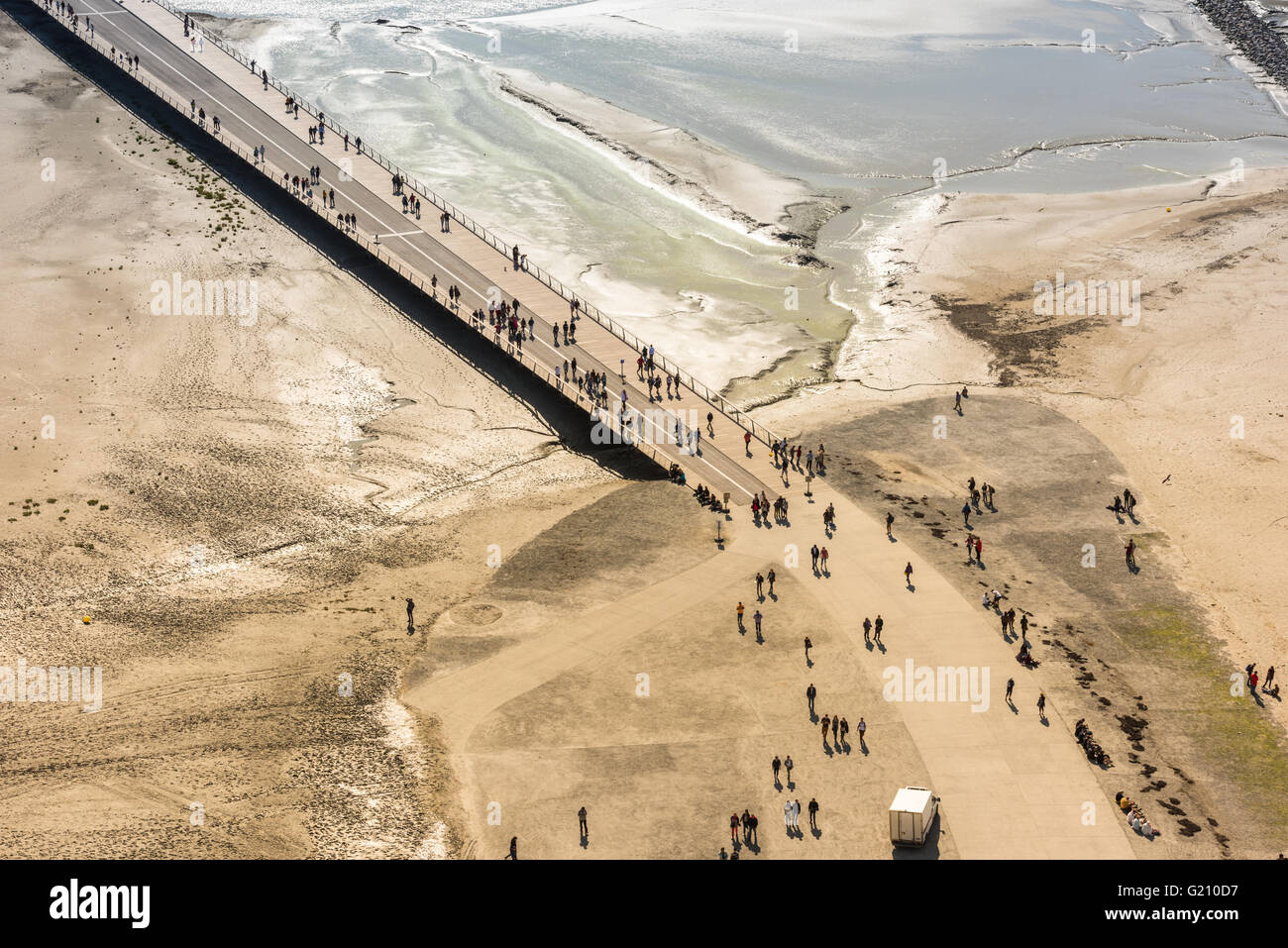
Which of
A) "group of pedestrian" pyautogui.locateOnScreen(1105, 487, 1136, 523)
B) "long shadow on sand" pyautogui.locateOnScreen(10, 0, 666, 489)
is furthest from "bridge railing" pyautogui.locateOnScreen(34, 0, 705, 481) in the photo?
"group of pedestrian" pyautogui.locateOnScreen(1105, 487, 1136, 523)

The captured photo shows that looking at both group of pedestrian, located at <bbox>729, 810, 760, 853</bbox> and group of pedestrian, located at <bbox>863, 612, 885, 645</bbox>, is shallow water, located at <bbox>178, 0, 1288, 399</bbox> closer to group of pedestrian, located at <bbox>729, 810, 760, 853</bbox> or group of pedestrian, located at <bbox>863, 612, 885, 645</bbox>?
group of pedestrian, located at <bbox>863, 612, 885, 645</bbox>

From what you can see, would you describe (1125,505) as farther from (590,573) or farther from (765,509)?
(590,573)

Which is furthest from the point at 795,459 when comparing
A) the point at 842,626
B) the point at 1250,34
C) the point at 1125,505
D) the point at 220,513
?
the point at 1250,34

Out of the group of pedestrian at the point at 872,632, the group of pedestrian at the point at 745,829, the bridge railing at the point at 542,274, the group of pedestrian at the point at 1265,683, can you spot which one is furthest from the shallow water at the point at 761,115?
the group of pedestrian at the point at 745,829

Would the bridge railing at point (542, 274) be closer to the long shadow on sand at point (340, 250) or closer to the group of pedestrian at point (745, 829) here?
the long shadow on sand at point (340, 250)

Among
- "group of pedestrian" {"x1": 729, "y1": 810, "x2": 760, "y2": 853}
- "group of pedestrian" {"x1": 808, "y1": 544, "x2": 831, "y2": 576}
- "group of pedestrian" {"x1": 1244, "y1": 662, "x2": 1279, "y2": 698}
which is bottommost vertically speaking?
"group of pedestrian" {"x1": 729, "y1": 810, "x2": 760, "y2": 853}

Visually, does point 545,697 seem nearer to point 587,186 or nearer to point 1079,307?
point 1079,307
